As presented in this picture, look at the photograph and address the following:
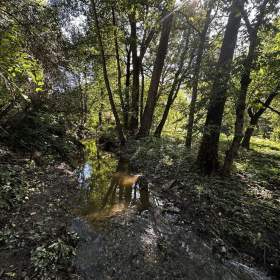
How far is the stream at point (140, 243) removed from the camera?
3.65 metres

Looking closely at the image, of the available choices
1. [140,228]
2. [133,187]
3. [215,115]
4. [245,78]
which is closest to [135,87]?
[215,115]

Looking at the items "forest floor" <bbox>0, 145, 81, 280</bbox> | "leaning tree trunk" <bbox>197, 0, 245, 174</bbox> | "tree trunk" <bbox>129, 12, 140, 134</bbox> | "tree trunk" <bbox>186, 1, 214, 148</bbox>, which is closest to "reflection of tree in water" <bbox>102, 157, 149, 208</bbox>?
"forest floor" <bbox>0, 145, 81, 280</bbox>

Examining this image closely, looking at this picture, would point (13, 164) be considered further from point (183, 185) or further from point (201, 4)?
point (201, 4)

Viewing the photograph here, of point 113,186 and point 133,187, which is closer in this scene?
point 133,187

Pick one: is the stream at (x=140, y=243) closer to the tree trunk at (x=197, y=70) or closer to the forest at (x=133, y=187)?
the forest at (x=133, y=187)

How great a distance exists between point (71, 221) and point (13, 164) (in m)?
2.61

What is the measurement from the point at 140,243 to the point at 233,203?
8.62 feet

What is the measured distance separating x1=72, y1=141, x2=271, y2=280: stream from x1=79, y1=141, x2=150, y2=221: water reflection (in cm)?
2

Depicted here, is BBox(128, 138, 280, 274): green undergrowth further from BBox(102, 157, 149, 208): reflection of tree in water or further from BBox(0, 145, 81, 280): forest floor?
BBox(0, 145, 81, 280): forest floor

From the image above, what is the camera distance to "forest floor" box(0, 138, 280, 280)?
11.9 feet

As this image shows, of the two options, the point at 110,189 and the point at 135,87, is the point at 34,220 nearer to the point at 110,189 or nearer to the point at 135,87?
the point at 110,189

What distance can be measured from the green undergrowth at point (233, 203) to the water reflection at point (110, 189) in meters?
0.64

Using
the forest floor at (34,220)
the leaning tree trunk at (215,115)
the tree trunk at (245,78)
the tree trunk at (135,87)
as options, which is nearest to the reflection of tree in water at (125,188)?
the forest floor at (34,220)

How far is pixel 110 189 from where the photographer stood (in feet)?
22.9
